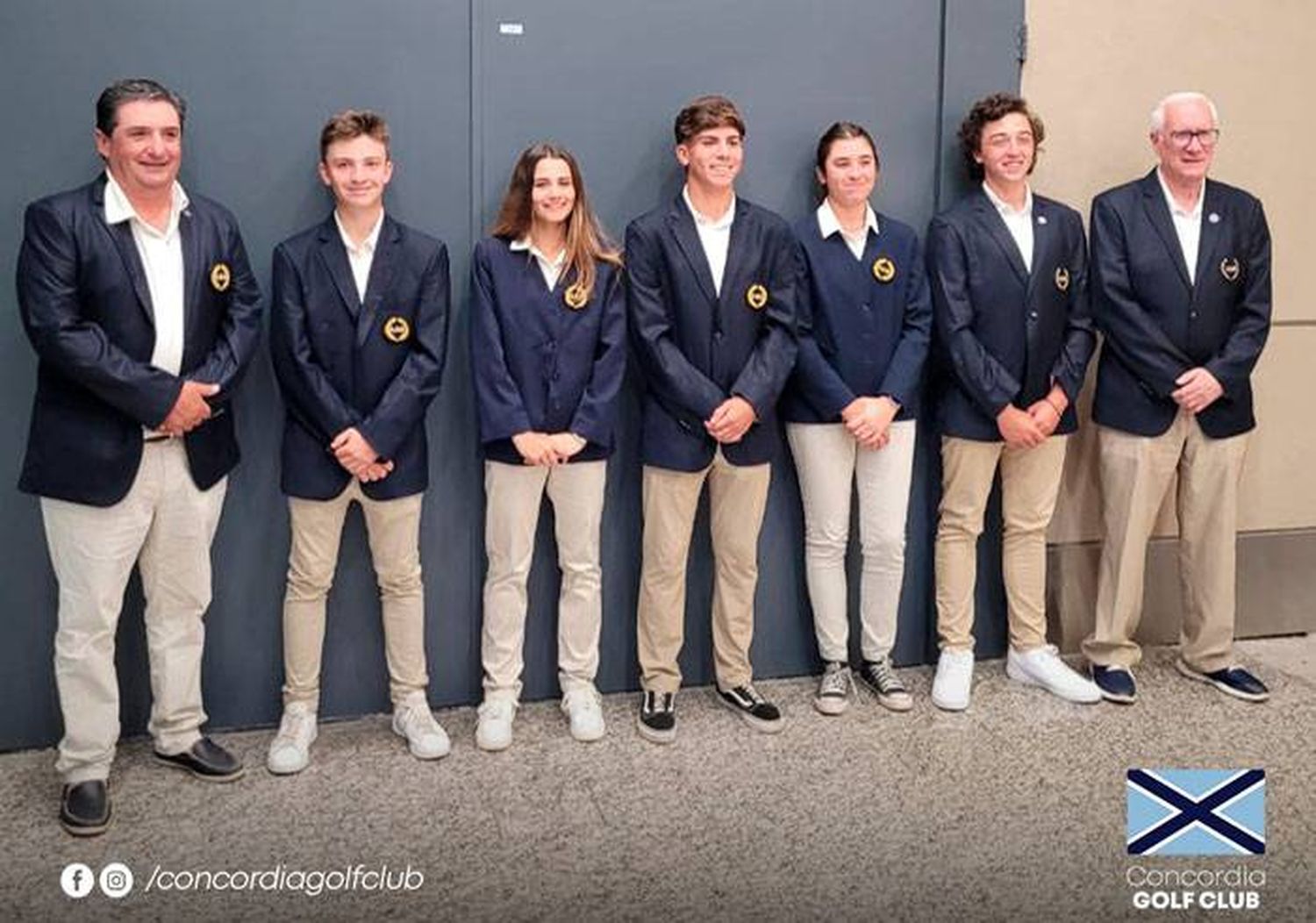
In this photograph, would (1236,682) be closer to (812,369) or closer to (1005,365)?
(1005,365)

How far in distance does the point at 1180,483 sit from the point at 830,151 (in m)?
1.37

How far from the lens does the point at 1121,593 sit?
3.70 m

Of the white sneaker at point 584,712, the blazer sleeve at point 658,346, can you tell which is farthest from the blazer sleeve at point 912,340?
the white sneaker at point 584,712

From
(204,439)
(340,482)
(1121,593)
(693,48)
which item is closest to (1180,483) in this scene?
(1121,593)

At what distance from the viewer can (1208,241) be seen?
3561 millimetres

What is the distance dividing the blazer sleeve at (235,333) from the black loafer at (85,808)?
0.88 meters

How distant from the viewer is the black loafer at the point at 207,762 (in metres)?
3.05

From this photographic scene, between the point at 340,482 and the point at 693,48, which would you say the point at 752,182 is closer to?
the point at 693,48

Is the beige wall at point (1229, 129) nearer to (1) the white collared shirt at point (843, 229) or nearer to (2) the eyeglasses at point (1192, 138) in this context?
(2) the eyeglasses at point (1192, 138)

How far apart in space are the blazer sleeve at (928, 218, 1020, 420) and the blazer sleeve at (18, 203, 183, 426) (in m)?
1.94

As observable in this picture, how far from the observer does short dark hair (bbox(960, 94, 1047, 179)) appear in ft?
11.5

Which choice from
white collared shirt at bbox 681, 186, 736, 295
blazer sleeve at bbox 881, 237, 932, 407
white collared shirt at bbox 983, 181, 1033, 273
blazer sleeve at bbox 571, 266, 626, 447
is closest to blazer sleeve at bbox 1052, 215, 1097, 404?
white collared shirt at bbox 983, 181, 1033, 273

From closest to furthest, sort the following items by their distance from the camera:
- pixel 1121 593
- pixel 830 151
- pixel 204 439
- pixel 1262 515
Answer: pixel 204 439 → pixel 830 151 → pixel 1121 593 → pixel 1262 515

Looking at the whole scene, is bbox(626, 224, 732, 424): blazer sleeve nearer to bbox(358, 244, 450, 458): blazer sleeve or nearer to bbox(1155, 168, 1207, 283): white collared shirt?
bbox(358, 244, 450, 458): blazer sleeve
